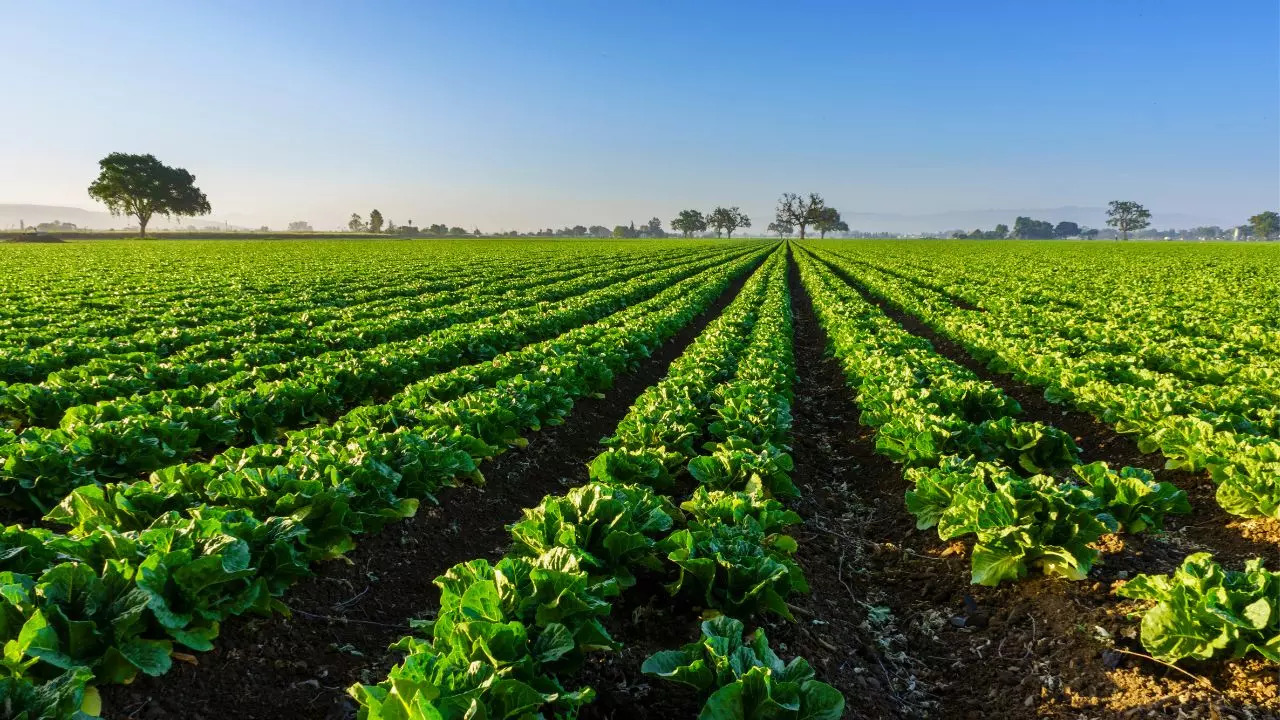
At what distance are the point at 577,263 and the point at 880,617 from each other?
157 feet

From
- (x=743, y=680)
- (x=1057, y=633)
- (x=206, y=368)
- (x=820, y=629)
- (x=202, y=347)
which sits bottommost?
(x=820, y=629)

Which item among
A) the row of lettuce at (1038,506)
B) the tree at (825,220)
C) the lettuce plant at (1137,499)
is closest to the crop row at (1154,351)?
the row of lettuce at (1038,506)

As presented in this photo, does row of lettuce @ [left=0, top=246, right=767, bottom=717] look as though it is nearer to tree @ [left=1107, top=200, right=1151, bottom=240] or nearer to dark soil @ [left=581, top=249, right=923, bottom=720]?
dark soil @ [left=581, top=249, right=923, bottom=720]

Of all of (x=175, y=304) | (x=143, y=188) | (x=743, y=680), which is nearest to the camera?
(x=743, y=680)

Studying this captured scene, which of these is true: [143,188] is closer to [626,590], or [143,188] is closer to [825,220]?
[626,590]

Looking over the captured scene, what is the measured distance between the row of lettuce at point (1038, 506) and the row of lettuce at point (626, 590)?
1.53m

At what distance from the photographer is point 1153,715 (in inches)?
145

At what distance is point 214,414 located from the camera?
8484 mm

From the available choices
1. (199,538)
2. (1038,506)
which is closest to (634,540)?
(199,538)

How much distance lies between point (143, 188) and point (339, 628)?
136m

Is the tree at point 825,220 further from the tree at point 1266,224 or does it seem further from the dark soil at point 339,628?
the dark soil at point 339,628

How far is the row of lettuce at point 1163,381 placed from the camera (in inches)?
253

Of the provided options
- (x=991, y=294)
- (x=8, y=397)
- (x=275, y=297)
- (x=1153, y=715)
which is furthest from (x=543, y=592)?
(x=991, y=294)

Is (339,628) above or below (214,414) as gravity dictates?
below
